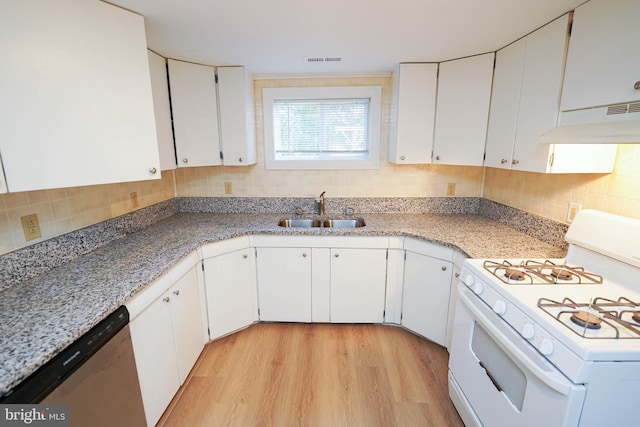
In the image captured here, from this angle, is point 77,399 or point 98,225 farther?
point 98,225

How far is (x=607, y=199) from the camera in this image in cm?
153

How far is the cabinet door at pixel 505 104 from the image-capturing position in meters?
1.77

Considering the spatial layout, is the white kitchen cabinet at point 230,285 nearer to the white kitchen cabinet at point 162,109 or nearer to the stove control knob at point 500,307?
the white kitchen cabinet at point 162,109

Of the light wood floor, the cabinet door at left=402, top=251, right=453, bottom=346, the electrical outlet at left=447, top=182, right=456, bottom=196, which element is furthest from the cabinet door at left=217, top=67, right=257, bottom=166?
the electrical outlet at left=447, top=182, right=456, bottom=196

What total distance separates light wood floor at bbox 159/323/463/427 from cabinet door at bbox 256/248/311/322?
13cm

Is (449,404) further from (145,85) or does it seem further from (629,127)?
(145,85)

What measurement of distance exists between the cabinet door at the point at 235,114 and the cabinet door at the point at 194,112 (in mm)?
57

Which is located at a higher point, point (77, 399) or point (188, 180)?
point (188, 180)

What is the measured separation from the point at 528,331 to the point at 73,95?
2.05 m

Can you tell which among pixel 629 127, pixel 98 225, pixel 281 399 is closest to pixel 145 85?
pixel 98 225

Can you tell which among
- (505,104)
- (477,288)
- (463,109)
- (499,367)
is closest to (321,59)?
(463,109)

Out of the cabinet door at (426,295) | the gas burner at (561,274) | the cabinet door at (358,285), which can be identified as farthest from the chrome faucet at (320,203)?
the gas burner at (561,274)

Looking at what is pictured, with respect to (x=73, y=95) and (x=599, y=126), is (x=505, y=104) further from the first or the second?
(x=73, y=95)

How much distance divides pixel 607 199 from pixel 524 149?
1.55 feet
